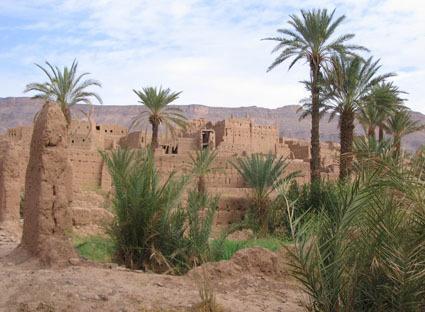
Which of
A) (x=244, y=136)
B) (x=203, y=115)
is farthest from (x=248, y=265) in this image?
(x=203, y=115)

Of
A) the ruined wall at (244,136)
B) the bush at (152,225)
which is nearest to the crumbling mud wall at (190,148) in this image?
the ruined wall at (244,136)

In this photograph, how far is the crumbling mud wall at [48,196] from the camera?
26.8ft

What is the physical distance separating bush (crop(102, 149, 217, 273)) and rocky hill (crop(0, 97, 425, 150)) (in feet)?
264

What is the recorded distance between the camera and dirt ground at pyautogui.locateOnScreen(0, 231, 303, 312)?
246 inches

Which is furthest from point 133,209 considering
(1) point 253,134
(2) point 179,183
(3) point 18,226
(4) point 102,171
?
(1) point 253,134

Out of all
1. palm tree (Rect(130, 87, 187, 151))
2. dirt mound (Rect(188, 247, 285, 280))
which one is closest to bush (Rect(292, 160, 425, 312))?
dirt mound (Rect(188, 247, 285, 280))

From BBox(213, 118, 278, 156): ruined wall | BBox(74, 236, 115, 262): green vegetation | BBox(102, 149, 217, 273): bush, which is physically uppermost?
BBox(213, 118, 278, 156): ruined wall

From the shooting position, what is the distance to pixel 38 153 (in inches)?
341

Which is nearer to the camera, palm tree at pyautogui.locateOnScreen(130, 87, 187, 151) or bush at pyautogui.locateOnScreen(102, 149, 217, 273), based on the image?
bush at pyautogui.locateOnScreen(102, 149, 217, 273)

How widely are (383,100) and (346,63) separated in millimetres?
1911

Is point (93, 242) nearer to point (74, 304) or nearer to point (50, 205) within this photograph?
point (50, 205)

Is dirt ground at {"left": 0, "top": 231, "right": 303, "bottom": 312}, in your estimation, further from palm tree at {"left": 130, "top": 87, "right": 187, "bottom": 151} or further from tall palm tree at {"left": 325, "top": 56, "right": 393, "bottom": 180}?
palm tree at {"left": 130, "top": 87, "right": 187, "bottom": 151}

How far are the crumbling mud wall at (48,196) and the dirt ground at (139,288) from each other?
1.14ft

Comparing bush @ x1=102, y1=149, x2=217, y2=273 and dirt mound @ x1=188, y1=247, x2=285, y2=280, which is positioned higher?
bush @ x1=102, y1=149, x2=217, y2=273
